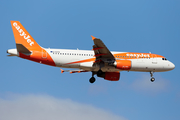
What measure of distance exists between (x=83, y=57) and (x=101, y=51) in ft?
8.79

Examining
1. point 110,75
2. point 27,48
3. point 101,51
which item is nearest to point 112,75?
point 110,75

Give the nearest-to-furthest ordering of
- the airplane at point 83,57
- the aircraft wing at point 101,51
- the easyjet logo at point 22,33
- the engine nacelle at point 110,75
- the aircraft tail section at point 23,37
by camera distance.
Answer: the aircraft wing at point 101,51
the airplane at point 83,57
the aircraft tail section at point 23,37
the easyjet logo at point 22,33
the engine nacelle at point 110,75

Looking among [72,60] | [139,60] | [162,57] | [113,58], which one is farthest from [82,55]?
[162,57]

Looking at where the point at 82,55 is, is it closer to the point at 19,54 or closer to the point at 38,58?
the point at 38,58

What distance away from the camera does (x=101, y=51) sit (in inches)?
1502

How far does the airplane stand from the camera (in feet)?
124

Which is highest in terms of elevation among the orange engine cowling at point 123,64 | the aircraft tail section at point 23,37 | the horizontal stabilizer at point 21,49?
the aircraft tail section at point 23,37

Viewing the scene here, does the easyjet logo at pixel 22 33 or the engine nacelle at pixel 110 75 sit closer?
the easyjet logo at pixel 22 33

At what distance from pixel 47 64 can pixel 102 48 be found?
772 centimetres

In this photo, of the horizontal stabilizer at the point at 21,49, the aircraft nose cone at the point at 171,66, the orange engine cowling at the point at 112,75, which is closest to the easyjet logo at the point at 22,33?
the horizontal stabilizer at the point at 21,49

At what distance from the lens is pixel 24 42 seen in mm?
39562

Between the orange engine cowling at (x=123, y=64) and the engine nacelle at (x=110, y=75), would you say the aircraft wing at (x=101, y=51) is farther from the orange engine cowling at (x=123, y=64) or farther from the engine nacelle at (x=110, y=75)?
the engine nacelle at (x=110, y=75)

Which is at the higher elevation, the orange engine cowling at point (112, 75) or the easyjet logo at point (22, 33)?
the easyjet logo at point (22, 33)

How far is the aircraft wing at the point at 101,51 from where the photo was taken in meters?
36.4
